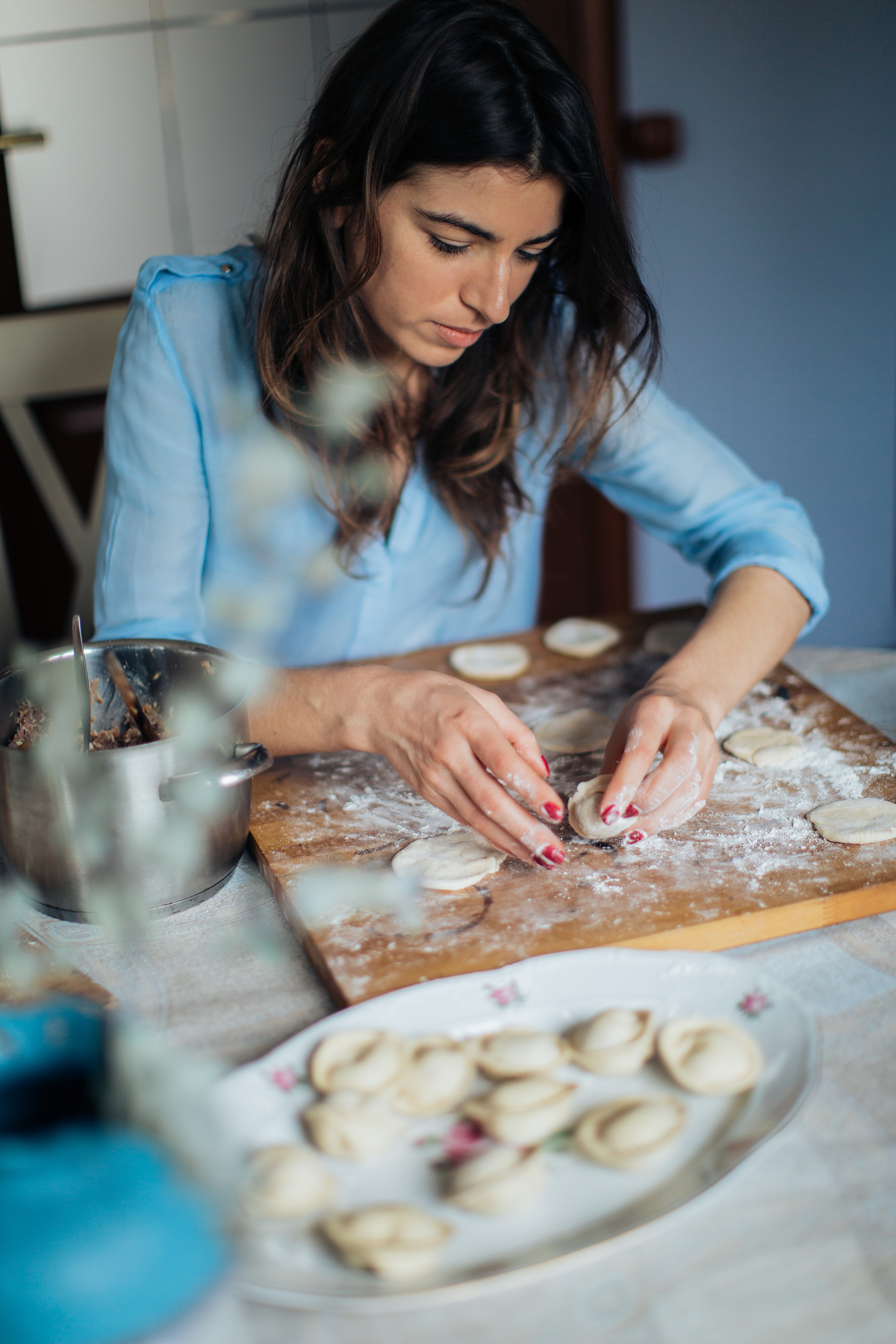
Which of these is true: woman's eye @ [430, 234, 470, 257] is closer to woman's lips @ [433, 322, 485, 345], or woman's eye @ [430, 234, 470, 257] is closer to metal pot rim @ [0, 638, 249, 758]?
woman's lips @ [433, 322, 485, 345]

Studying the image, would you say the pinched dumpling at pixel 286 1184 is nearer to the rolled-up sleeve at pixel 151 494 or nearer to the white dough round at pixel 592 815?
the white dough round at pixel 592 815

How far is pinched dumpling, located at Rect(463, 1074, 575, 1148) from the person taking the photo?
69 centimetres

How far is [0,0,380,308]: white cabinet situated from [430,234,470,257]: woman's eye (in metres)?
1.69

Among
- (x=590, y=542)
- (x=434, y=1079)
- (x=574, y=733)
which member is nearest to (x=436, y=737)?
(x=574, y=733)

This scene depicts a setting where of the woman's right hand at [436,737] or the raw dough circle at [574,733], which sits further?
the raw dough circle at [574,733]

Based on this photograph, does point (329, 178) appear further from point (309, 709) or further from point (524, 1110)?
point (524, 1110)

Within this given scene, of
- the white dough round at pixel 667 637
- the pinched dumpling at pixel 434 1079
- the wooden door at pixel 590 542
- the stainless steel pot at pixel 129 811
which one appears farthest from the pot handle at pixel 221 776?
the wooden door at pixel 590 542

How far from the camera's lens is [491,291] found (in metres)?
1.18

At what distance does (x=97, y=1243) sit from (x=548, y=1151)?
0.92 feet

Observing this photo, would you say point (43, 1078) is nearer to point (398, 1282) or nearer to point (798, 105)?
point (398, 1282)

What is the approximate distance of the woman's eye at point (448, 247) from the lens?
1.14 m

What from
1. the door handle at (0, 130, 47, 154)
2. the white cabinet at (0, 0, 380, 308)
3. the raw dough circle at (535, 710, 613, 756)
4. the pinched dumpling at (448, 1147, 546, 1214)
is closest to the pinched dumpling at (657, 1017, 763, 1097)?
the pinched dumpling at (448, 1147, 546, 1214)

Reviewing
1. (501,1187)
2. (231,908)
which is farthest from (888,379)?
(501,1187)

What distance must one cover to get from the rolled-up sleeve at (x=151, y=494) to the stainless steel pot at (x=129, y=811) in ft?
1.03
